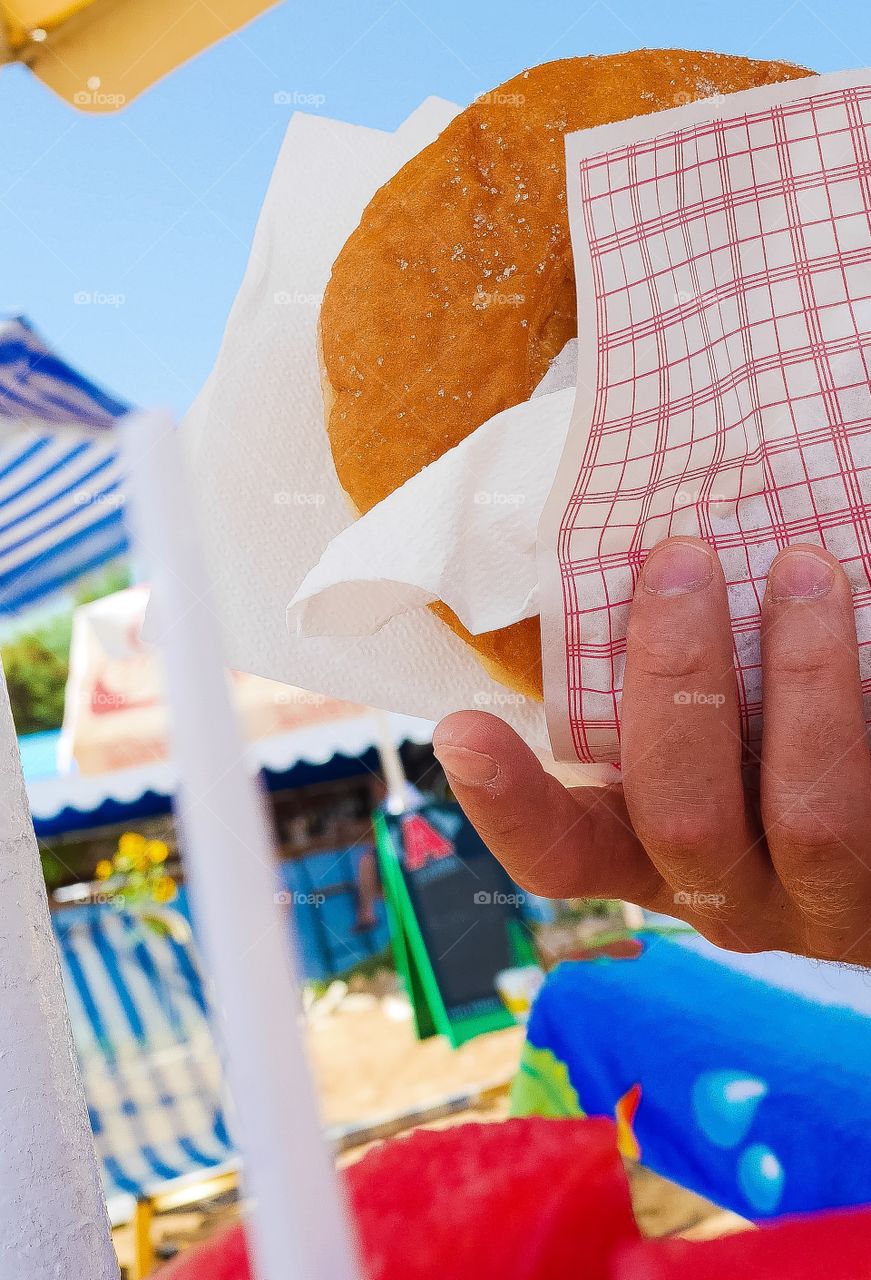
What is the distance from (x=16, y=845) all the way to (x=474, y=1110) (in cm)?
209

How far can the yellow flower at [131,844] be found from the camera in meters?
3.17

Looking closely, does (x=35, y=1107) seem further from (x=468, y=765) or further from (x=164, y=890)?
(x=164, y=890)

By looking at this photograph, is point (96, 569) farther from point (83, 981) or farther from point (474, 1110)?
point (474, 1110)

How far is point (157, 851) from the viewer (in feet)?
10.5

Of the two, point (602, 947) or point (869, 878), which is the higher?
point (869, 878)

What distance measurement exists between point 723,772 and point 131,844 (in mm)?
3190

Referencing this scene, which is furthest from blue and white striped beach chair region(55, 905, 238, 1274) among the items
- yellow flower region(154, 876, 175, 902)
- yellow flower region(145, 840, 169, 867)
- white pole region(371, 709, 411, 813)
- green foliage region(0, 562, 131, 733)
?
green foliage region(0, 562, 131, 733)

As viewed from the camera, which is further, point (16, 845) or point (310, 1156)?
point (310, 1156)

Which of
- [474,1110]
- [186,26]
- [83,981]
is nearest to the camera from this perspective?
[186,26]

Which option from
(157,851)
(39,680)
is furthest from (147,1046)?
(39,680)

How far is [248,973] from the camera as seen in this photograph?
53 centimetres

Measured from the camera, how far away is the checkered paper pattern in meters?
0.35

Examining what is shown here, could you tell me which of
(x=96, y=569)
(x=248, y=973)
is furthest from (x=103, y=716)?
(x=248, y=973)

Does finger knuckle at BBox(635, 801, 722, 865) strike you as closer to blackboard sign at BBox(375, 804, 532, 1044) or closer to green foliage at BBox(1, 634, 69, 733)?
blackboard sign at BBox(375, 804, 532, 1044)
